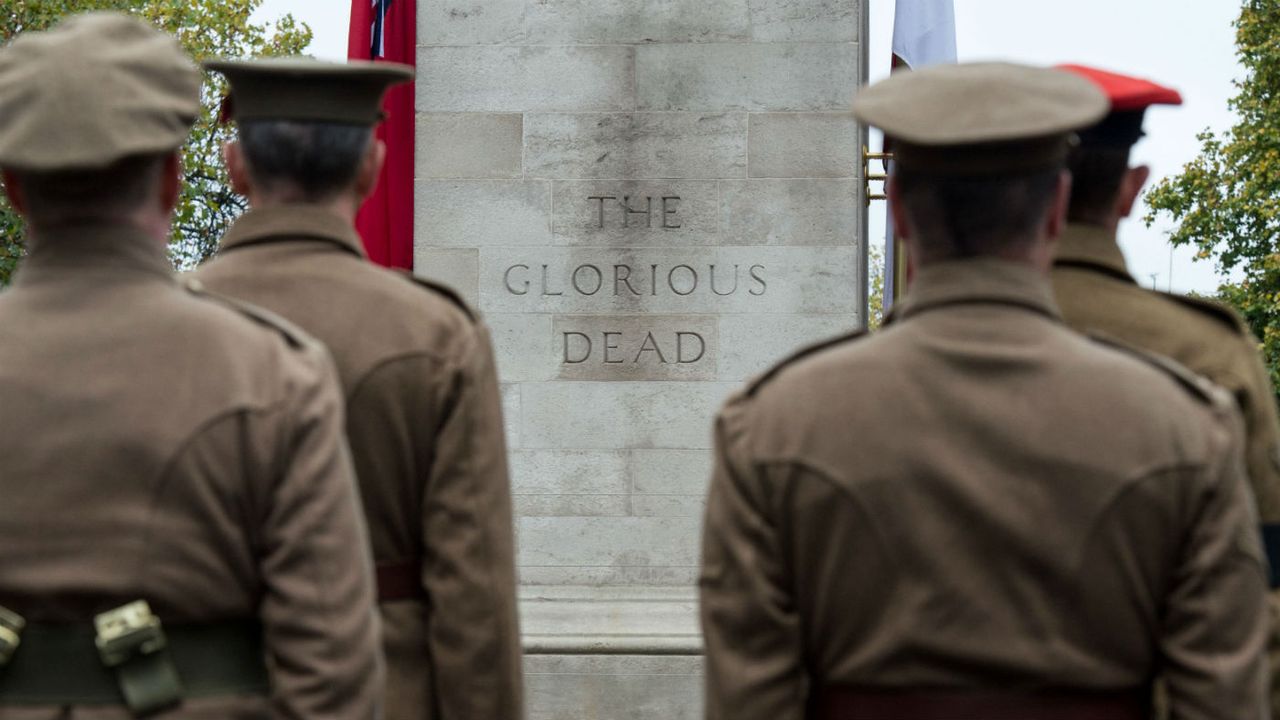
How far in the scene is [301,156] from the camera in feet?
12.4

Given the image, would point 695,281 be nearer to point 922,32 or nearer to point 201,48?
point 922,32

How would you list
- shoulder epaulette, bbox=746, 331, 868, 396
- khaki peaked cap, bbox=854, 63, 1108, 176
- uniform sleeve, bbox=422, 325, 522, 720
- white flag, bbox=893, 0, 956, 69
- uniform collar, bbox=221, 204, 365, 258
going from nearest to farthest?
khaki peaked cap, bbox=854, 63, 1108, 176 → shoulder epaulette, bbox=746, 331, 868, 396 → uniform sleeve, bbox=422, 325, 522, 720 → uniform collar, bbox=221, 204, 365, 258 → white flag, bbox=893, 0, 956, 69

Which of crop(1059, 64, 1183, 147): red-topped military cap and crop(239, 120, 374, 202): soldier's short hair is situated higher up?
crop(1059, 64, 1183, 147): red-topped military cap

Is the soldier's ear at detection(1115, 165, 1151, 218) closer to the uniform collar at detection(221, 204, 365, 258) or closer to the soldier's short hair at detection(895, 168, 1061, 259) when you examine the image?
the soldier's short hair at detection(895, 168, 1061, 259)

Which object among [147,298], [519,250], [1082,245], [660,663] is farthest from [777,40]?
[147,298]

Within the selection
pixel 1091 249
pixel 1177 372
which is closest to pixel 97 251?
pixel 1177 372

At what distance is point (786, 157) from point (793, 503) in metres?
5.12

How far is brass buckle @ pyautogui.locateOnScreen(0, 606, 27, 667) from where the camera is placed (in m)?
2.76

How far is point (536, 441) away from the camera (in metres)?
7.74

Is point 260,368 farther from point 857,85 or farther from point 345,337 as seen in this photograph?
point 857,85

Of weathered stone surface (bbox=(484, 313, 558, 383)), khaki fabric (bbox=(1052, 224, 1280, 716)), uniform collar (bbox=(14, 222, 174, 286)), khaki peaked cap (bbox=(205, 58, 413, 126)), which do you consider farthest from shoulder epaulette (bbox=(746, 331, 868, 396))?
weathered stone surface (bbox=(484, 313, 558, 383))

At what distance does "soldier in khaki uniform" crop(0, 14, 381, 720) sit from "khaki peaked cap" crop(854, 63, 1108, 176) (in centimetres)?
93

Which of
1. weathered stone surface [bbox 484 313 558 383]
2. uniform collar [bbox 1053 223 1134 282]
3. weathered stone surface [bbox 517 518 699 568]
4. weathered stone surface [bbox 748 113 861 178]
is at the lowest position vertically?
weathered stone surface [bbox 517 518 699 568]

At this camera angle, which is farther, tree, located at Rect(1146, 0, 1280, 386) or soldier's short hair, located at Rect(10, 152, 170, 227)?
tree, located at Rect(1146, 0, 1280, 386)
